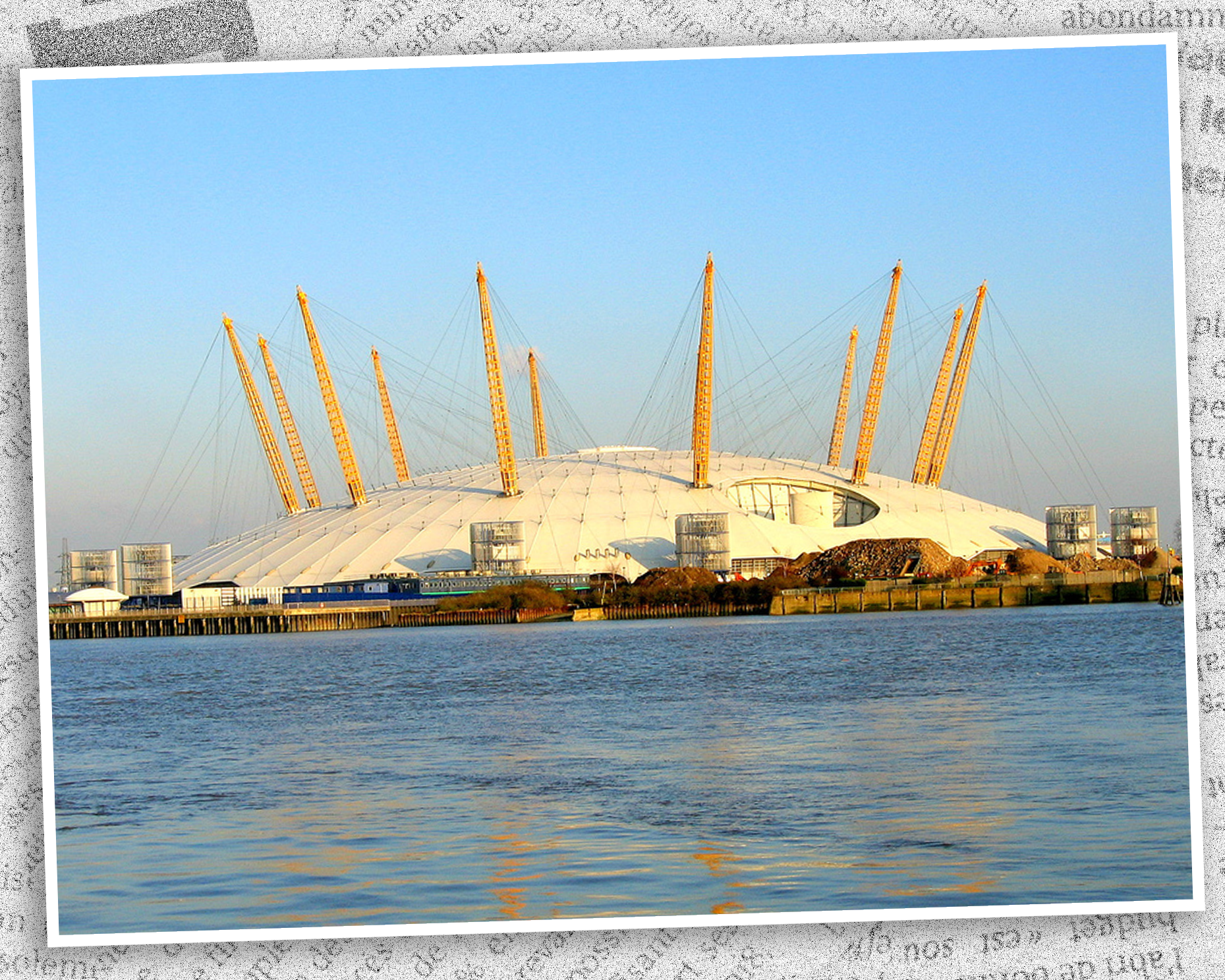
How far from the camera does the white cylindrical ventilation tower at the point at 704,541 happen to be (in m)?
45.9

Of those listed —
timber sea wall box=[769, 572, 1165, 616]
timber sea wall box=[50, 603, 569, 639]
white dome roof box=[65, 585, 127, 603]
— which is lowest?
timber sea wall box=[50, 603, 569, 639]

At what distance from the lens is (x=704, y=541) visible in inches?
1806

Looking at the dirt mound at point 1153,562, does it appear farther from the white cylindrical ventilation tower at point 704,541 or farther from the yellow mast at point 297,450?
the yellow mast at point 297,450

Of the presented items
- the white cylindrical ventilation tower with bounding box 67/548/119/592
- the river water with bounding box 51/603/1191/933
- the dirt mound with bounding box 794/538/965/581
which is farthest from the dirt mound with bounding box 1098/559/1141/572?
the white cylindrical ventilation tower with bounding box 67/548/119/592

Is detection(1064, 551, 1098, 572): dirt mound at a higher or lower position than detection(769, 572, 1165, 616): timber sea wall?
higher

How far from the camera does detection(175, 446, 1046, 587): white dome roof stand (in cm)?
4569

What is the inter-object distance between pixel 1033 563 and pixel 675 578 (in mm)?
10492

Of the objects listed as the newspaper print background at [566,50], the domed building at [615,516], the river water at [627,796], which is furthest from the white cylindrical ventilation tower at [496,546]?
the newspaper print background at [566,50]

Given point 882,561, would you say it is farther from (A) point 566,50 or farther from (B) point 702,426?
(A) point 566,50

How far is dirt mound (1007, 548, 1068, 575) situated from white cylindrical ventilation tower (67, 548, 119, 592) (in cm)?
2505

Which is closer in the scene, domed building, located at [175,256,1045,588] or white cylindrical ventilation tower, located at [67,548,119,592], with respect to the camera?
white cylindrical ventilation tower, located at [67,548,119,592]

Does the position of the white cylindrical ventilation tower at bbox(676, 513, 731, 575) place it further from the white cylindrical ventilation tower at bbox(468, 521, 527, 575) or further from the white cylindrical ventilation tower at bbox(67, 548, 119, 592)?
the white cylindrical ventilation tower at bbox(67, 548, 119, 592)

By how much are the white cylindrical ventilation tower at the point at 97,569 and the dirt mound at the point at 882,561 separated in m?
19.5

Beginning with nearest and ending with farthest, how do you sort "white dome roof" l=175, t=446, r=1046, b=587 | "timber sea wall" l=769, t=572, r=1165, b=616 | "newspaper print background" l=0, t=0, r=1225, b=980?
"newspaper print background" l=0, t=0, r=1225, b=980 → "timber sea wall" l=769, t=572, r=1165, b=616 → "white dome roof" l=175, t=446, r=1046, b=587
